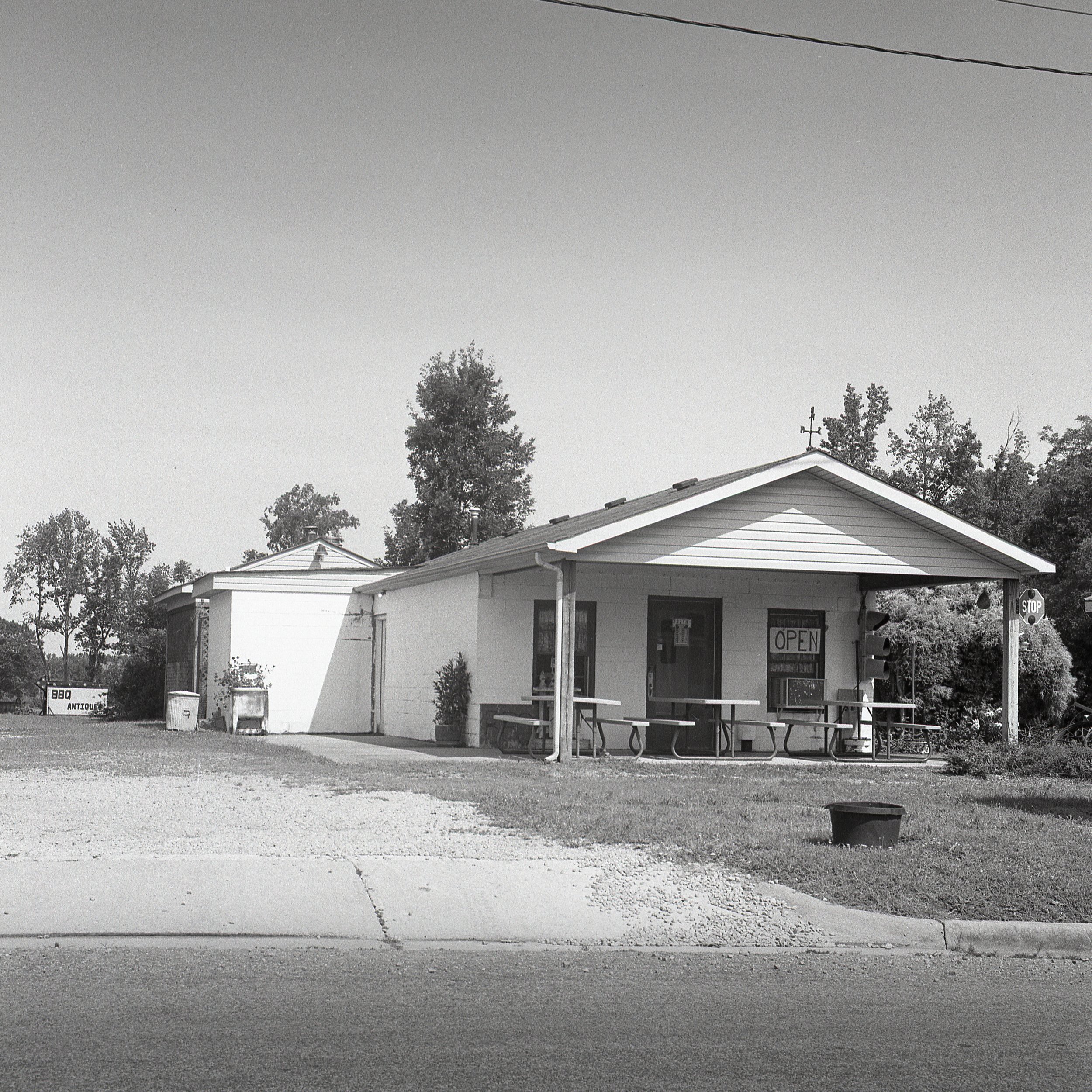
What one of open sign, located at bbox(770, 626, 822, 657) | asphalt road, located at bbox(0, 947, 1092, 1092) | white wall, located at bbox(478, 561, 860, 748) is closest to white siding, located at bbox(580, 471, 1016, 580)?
white wall, located at bbox(478, 561, 860, 748)

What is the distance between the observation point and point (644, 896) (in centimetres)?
839

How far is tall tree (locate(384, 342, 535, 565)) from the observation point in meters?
48.1

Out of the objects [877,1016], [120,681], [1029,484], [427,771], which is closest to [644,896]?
[877,1016]

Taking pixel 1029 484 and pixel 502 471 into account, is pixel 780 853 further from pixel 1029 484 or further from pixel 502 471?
pixel 1029 484

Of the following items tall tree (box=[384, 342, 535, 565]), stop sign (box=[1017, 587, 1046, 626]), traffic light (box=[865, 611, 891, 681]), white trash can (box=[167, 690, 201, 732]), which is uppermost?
tall tree (box=[384, 342, 535, 565])

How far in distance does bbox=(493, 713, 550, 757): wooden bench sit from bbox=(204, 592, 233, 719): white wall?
23.4 feet

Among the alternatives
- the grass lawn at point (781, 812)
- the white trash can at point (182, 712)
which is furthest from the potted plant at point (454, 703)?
the white trash can at point (182, 712)

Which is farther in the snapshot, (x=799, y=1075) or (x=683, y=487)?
(x=683, y=487)

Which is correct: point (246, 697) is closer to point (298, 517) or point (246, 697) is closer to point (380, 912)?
point (380, 912)


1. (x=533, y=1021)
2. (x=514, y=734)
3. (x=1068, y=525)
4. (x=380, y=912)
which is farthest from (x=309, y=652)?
(x=1068, y=525)

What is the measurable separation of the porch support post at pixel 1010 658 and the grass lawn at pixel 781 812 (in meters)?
1.82

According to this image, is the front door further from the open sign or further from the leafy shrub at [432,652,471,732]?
the leafy shrub at [432,652,471,732]

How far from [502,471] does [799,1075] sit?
4342cm

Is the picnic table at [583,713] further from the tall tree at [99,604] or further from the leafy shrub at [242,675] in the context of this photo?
the tall tree at [99,604]
